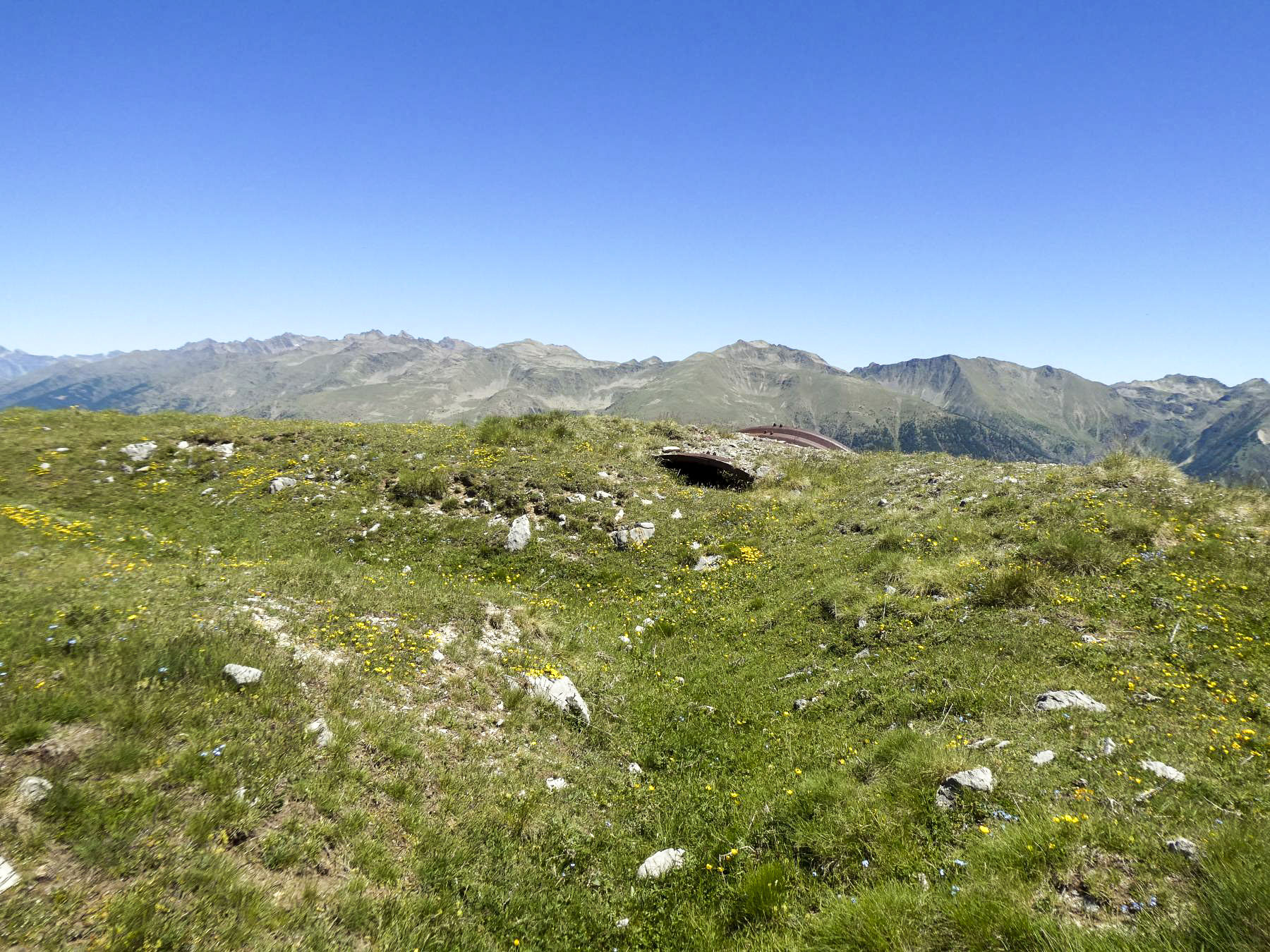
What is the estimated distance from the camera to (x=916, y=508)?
20734 millimetres

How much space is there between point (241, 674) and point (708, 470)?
22.7m

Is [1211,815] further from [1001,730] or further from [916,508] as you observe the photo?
[916,508]

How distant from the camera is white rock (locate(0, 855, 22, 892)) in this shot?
494cm

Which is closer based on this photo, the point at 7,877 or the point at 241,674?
the point at 7,877

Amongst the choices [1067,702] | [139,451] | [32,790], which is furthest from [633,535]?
[139,451]

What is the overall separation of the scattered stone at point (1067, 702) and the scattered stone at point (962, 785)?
2544 millimetres

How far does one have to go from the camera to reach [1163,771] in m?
6.78

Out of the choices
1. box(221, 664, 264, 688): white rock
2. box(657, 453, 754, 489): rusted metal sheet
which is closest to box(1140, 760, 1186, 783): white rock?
box(221, 664, 264, 688): white rock

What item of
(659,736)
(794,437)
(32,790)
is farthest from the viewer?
(794,437)

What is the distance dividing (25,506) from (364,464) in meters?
10.8

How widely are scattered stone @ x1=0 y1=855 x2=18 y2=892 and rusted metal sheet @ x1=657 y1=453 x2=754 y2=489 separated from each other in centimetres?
→ 2486

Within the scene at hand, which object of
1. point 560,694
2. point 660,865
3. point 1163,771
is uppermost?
point 1163,771

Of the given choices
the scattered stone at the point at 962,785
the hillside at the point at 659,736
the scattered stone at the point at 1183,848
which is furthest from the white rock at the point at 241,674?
the scattered stone at the point at 1183,848

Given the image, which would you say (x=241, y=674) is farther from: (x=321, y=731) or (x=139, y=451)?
(x=139, y=451)
